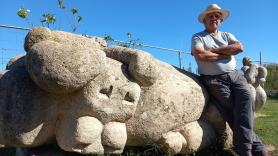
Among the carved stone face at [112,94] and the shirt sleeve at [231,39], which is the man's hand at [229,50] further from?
the carved stone face at [112,94]

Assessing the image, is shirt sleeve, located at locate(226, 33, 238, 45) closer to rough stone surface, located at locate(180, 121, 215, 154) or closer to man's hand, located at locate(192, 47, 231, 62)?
man's hand, located at locate(192, 47, 231, 62)

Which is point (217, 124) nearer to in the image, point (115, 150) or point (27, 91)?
point (115, 150)

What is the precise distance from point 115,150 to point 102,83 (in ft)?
1.95

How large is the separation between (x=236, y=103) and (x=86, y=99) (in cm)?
162

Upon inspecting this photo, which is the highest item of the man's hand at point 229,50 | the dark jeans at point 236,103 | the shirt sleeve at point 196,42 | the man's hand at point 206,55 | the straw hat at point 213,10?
the straw hat at point 213,10

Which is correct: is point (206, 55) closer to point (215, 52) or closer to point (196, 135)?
point (215, 52)

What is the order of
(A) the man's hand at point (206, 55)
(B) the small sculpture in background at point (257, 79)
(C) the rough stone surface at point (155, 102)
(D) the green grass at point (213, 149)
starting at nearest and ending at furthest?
(C) the rough stone surface at point (155, 102)
(D) the green grass at point (213, 149)
(A) the man's hand at point (206, 55)
(B) the small sculpture in background at point (257, 79)

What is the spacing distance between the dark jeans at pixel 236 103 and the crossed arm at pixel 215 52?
0.20 meters

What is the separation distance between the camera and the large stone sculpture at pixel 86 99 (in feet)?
9.40

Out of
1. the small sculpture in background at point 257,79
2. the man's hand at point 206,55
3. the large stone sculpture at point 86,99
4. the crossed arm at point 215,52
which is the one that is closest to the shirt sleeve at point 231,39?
the crossed arm at point 215,52

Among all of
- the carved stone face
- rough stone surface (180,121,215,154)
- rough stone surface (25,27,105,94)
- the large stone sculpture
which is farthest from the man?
rough stone surface (25,27,105,94)

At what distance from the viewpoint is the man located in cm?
371

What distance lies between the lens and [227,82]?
3.82m

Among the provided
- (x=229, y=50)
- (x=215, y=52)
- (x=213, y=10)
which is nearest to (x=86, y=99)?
(x=215, y=52)
